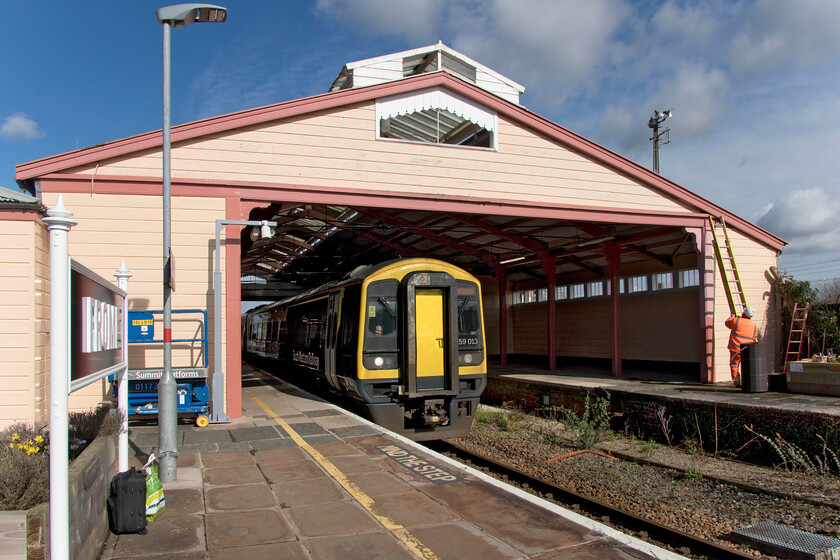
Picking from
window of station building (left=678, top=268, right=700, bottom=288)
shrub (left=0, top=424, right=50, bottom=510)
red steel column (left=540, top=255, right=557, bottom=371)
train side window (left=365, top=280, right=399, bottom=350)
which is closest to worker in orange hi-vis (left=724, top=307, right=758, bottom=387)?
window of station building (left=678, top=268, right=700, bottom=288)

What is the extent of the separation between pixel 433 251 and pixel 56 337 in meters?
17.9

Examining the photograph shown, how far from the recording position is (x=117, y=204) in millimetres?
9500

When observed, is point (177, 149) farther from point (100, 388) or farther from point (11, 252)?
point (100, 388)

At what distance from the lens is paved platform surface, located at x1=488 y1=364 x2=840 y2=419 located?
31.0ft

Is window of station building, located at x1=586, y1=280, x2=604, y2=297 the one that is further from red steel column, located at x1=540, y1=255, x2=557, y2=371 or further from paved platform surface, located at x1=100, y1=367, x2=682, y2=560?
paved platform surface, located at x1=100, y1=367, x2=682, y2=560

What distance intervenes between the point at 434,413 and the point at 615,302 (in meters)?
8.99

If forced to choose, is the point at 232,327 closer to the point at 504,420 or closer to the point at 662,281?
the point at 504,420

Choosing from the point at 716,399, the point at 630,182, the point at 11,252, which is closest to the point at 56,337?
the point at 11,252

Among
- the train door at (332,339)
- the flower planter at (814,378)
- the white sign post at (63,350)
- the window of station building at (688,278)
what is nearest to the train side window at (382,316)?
the train door at (332,339)

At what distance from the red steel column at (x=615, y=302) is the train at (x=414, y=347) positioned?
7341 mm

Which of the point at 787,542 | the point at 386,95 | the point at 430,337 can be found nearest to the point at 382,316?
the point at 430,337

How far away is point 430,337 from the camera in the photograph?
31.6 ft

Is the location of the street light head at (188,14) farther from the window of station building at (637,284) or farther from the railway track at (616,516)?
the window of station building at (637,284)

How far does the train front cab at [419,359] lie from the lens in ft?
30.8
